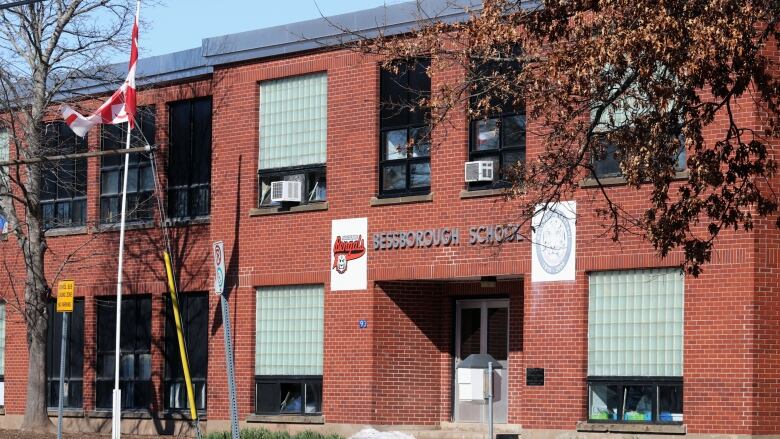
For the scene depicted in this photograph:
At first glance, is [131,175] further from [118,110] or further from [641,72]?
[641,72]

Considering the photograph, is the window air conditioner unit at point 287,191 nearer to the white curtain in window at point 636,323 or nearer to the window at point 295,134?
the window at point 295,134

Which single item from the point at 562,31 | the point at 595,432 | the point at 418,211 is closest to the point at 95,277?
the point at 418,211

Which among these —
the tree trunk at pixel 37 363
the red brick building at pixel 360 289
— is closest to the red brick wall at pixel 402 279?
the red brick building at pixel 360 289

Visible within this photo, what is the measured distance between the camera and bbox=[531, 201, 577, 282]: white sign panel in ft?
87.9

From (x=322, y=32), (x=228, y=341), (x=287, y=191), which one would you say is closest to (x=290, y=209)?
(x=287, y=191)

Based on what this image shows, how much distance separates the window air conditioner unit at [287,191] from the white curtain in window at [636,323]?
24.4 ft

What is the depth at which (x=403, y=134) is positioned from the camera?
3006cm

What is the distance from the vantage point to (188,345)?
3447 centimetres

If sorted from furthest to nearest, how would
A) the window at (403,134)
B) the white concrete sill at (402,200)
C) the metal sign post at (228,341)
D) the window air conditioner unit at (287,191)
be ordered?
the window air conditioner unit at (287,191) → the window at (403,134) → the white concrete sill at (402,200) → the metal sign post at (228,341)

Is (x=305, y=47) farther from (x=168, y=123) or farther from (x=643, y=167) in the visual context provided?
(x=643, y=167)

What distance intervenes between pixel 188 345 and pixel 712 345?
13.9 m

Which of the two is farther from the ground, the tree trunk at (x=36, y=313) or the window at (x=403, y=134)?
the window at (x=403, y=134)

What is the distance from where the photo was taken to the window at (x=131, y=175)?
1398 inches

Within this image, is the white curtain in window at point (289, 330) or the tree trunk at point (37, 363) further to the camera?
the tree trunk at point (37, 363)
